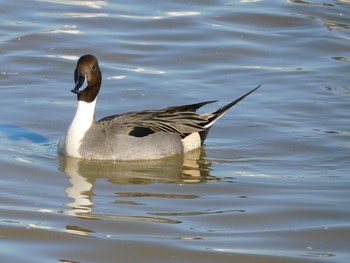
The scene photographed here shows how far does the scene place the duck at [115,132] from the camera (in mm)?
10359

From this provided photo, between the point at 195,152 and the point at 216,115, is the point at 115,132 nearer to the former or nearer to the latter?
the point at 195,152

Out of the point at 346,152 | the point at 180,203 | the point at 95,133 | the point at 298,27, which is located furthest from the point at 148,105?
the point at 298,27

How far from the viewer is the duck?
34.0ft

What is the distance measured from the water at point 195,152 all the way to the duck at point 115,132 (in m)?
0.14

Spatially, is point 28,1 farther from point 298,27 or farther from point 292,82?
point 292,82

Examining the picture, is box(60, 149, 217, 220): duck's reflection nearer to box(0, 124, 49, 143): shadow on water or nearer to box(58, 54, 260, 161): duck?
box(58, 54, 260, 161): duck

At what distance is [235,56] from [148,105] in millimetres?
2640

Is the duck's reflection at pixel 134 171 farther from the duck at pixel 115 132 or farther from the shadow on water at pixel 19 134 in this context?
the shadow on water at pixel 19 134

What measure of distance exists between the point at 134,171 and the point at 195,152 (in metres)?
0.95

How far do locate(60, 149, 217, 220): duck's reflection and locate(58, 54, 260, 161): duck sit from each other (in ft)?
0.26

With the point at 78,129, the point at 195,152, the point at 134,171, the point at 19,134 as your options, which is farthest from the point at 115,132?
the point at 19,134

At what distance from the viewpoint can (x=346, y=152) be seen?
34.4ft

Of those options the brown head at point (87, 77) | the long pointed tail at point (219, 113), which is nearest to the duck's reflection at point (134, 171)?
Answer: the long pointed tail at point (219, 113)

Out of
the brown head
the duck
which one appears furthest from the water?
the brown head
